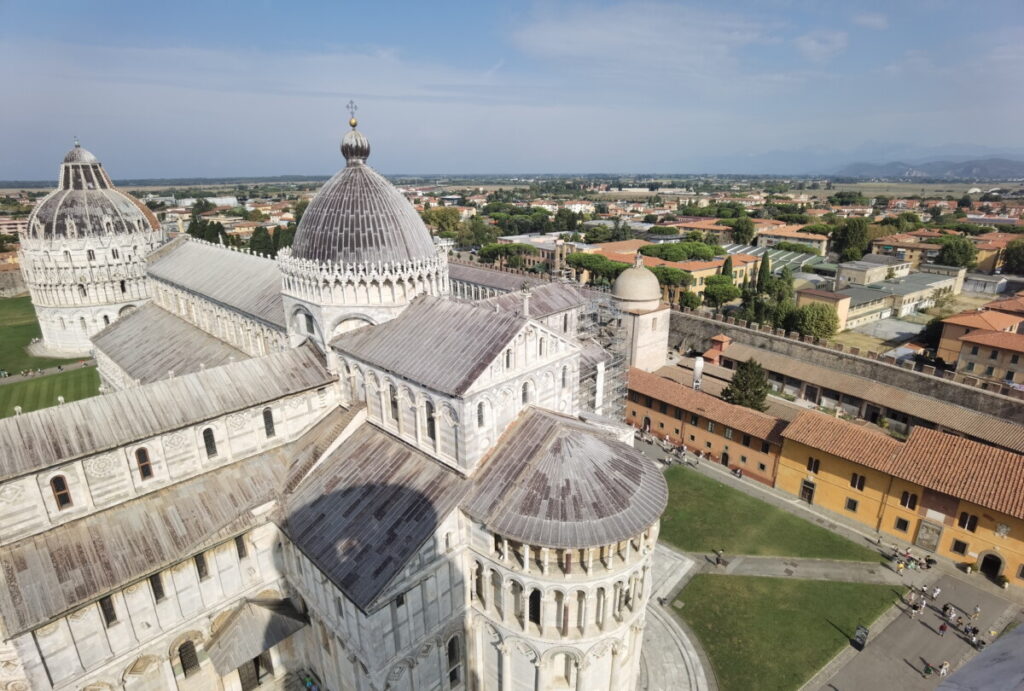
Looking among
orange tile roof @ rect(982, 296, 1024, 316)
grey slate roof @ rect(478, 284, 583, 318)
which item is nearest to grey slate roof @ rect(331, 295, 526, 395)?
grey slate roof @ rect(478, 284, 583, 318)

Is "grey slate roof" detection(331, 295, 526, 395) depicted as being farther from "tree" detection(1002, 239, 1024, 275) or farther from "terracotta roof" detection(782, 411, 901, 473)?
"tree" detection(1002, 239, 1024, 275)

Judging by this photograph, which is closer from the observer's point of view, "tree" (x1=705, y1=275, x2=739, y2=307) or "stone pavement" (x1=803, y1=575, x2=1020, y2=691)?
"stone pavement" (x1=803, y1=575, x2=1020, y2=691)

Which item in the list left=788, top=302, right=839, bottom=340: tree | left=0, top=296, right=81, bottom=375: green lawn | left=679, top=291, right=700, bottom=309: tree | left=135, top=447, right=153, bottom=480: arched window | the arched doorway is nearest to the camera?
left=135, top=447, right=153, bottom=480: arched window

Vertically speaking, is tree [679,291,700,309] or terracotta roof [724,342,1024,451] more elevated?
tree [679,291,700,309]

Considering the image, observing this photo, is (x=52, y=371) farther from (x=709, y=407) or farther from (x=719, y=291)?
(x=719, y=291)

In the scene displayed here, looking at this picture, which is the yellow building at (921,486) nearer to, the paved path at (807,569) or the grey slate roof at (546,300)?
the paved path at (807,569)

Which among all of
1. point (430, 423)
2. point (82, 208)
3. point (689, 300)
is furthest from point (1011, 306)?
point (82, 208)

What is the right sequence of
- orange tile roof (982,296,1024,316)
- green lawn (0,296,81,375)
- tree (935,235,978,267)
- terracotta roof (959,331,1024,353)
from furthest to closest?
tree (935,235,978,267), orange tile roof (982,296,1024,316), green lawn (0,296,81,375), terracotta roof (959,331,1024,353)
